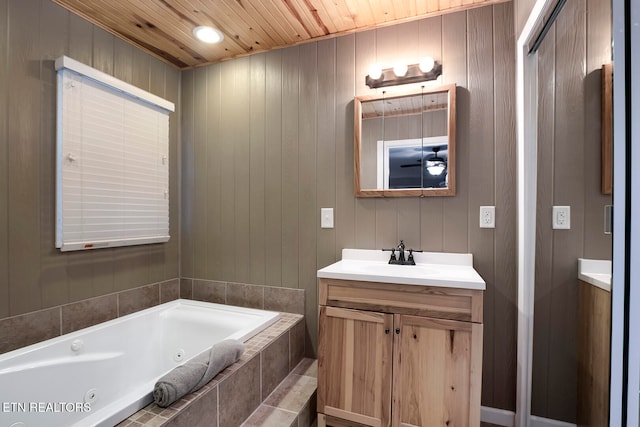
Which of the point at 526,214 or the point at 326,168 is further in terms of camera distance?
the point at 326,168

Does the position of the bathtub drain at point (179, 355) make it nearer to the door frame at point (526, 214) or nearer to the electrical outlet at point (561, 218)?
the door frame at point (526, 214)

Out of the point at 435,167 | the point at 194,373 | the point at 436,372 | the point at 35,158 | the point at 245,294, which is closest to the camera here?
the point at 194,373

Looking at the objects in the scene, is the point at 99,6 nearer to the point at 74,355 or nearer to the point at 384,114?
the point at 384,114

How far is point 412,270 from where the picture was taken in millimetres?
1683

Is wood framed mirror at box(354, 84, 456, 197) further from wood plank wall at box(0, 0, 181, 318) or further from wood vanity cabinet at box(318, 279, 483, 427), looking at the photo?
wood plank wall at box(0, 0, 181, 318)

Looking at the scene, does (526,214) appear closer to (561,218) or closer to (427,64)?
(561,218)

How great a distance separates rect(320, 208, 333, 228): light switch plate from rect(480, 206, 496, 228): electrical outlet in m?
0.95

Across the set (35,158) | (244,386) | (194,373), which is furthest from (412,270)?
(35,158)

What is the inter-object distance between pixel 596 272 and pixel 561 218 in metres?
0.41

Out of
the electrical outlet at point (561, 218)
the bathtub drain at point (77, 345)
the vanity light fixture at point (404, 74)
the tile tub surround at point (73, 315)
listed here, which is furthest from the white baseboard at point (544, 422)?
the tile tub surround at point (73, 315)

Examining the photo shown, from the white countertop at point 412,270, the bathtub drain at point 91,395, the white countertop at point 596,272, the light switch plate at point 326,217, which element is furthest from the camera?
the light switch plate at point 326,217

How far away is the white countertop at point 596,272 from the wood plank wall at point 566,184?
0.11ft

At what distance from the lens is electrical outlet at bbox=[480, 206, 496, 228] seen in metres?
1.77

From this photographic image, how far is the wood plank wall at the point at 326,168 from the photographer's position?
1.77 metres
